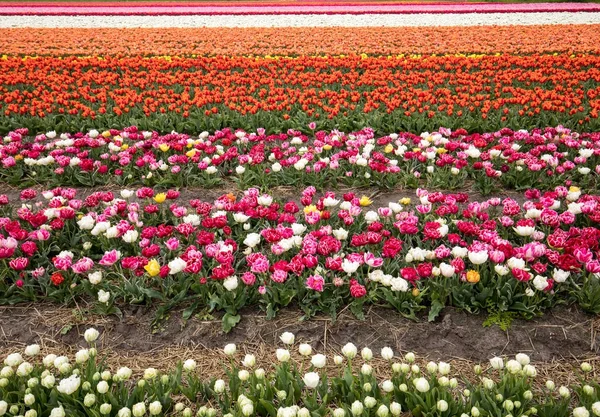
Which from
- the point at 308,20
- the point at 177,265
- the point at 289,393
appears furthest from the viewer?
the point at 308,20

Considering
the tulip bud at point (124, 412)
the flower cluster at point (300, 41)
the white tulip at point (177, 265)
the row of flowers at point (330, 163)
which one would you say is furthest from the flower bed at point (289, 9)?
the tulip bud at point (124, 412)

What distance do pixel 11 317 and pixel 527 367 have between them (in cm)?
316

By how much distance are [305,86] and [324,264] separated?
5588 millimetres

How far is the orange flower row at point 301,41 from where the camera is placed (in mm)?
12117

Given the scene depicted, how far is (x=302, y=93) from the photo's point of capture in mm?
7922

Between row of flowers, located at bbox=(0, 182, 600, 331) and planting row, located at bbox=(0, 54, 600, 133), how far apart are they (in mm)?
3026

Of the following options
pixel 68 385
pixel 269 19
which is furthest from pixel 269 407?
pixel 269 19

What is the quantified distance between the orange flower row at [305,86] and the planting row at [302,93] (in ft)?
0.08

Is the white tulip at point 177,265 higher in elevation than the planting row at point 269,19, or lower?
higher

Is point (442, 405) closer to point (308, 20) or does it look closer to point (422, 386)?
point (422, 386)

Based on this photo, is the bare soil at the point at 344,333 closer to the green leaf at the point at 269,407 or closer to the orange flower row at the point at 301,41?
the green leaf at the point at 269,407

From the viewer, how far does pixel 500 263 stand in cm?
323

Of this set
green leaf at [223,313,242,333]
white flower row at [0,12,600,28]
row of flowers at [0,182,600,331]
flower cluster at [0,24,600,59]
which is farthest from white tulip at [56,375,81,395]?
white flower row at [0,12,600,28]

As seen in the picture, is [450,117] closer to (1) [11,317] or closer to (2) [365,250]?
(2) [365,250]
